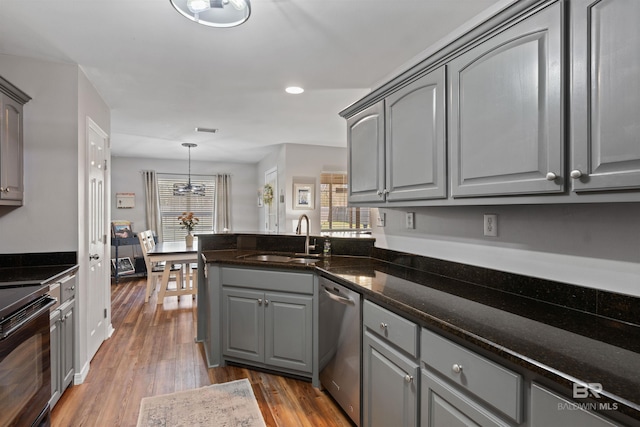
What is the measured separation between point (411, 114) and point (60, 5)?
78.5 inches

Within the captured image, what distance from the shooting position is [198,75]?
2811mm

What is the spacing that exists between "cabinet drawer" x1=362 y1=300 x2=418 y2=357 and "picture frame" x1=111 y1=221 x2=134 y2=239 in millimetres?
5810

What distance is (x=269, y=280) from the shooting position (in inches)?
102

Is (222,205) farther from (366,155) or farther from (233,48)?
(366,155)

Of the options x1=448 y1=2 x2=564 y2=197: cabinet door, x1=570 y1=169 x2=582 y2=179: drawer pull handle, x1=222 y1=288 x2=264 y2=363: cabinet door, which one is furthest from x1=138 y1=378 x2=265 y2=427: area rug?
x1=570 y1=169 x2=582 y2=179: drawer pull handle

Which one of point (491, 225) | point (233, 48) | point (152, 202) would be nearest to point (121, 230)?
point (152, 202)

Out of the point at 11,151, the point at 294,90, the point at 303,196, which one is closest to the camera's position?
the point at 11,151

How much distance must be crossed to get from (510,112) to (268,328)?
7.00 feet

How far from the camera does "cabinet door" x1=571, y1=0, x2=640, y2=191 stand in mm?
996

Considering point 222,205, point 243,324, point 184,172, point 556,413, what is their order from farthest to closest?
point 222,205
point 184,172
point 243,324
point 556,413

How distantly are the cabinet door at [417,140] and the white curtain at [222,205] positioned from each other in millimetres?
5882

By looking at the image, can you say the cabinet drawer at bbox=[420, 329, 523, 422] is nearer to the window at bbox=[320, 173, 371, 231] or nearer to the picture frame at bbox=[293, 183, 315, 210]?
the picture frame at bbox=[293, 183, 315, 210]

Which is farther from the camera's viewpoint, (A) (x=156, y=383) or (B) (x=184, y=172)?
(B) (x=184, y=172)

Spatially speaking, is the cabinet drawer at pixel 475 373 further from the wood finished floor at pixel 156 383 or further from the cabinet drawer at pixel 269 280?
the cabinet drawer at pixel 269 280
